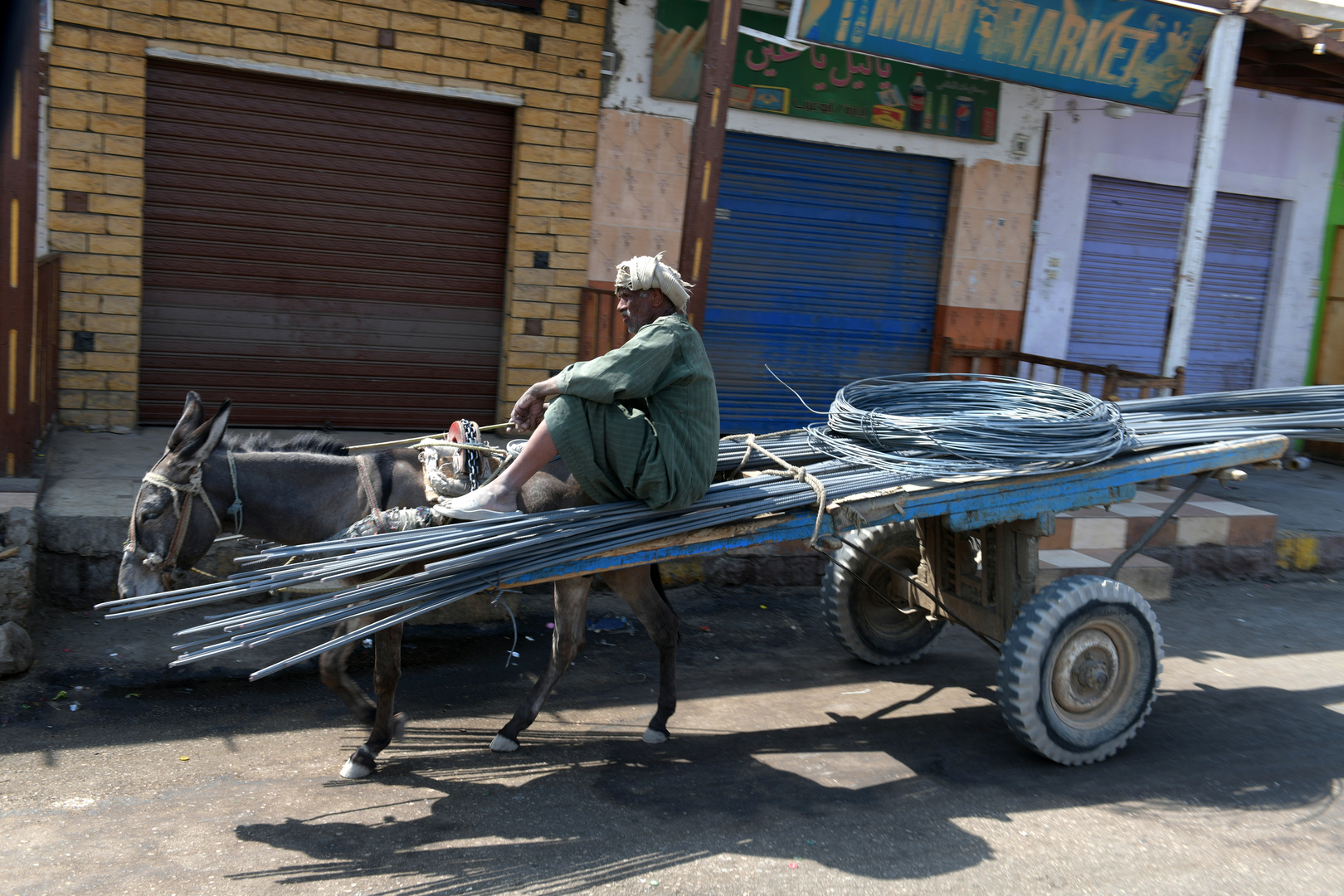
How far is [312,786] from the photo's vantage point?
3.84 metres

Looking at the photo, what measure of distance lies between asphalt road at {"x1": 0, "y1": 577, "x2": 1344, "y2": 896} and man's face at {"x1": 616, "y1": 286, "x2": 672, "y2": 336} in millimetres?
1804

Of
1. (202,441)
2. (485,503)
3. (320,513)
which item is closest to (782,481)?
(485,503)

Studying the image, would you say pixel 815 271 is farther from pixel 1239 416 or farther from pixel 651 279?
pixel 651 279

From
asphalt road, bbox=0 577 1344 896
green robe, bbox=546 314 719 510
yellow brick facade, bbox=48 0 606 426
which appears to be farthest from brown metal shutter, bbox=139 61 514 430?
green robe, bbox=546 314 719 510

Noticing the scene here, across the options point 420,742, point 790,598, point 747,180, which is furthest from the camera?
point 747,180

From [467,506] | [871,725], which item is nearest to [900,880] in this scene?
[871,725]

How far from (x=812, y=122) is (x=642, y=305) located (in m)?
5.53

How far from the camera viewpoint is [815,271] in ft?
30.8

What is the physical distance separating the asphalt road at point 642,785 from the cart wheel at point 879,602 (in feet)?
0.46

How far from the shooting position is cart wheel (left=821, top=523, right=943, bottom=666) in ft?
17.5

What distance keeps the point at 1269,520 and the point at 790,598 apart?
4008 millimetres

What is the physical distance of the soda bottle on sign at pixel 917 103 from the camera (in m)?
9.23

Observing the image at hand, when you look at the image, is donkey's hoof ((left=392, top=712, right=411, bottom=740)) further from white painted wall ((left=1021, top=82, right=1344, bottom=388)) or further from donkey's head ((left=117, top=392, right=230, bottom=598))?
white painted wall ((left=1021, top=82, right=1344, bottom=388))

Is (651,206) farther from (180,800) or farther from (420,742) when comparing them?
(180,800)
